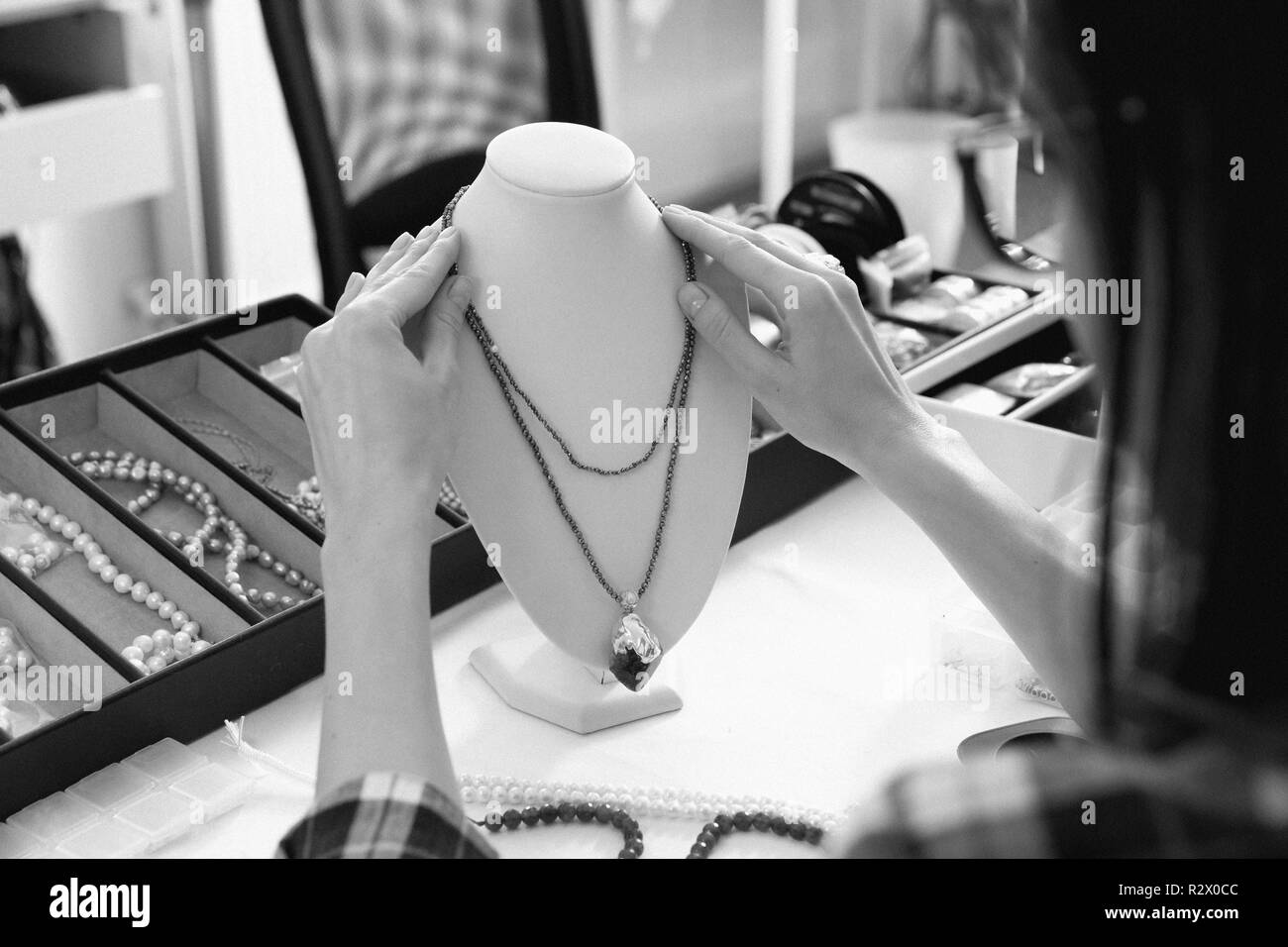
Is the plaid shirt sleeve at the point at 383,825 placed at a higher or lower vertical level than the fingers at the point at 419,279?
lower

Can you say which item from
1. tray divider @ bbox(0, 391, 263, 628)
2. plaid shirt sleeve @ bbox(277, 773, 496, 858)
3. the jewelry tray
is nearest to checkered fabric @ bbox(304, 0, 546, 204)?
the jewelry tray

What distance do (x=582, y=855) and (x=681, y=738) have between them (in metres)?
0.13

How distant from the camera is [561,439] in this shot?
3.09 ft

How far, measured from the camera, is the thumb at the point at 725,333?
95 centimetres

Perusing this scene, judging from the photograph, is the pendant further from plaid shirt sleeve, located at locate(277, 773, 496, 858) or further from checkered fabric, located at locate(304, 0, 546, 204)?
checkered fabric, located at locate(304, 0, 546, 204)

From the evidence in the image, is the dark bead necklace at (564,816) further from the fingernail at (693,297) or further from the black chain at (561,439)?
the fingernail at (693,297)

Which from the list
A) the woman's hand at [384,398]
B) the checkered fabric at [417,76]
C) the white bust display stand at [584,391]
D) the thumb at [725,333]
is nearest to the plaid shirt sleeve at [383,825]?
the woman's hand at [384,398]

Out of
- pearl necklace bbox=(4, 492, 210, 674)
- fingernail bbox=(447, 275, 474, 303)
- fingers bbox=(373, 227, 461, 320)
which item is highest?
fingers bbox=(373, 227, 461, 320)

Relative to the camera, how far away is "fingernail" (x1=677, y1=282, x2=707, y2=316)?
954 mm

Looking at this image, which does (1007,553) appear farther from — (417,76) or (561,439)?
(417,76)

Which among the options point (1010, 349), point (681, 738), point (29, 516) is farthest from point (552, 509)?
point (1010, 349)

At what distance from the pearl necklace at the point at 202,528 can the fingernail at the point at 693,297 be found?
0.35 metres

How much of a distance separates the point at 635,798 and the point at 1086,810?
0.48 metres
